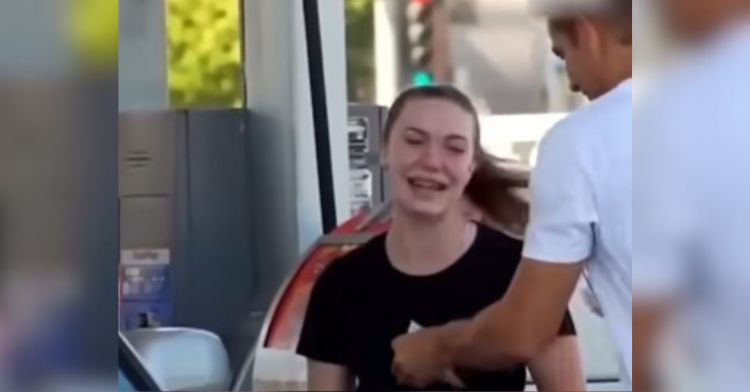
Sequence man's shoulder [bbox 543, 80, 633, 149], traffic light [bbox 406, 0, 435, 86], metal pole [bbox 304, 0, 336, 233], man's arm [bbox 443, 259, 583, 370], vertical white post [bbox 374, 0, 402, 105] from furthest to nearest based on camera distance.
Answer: traffic light [bbox 406, 0, 435, 86] < vertical white post [bbox 374, 0, 402, 105] < metal pole [bbox 304, 0, 336, 233] < man's arm [bbox 443, 259, 583, 370] < man's shoulder [bbox 543, 80, 633, 149]

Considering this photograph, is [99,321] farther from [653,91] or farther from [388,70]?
[388,70]

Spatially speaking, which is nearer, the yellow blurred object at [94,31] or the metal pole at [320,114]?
the yellow blurred object at [94,31]

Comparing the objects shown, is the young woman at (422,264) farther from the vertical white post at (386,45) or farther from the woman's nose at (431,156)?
the vertical white post at (386,45)

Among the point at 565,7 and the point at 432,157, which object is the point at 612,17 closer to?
the point at 565,7

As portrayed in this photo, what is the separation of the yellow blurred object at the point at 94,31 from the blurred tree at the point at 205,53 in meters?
2.34

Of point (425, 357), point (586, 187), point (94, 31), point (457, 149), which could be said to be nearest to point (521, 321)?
point (586, 187)

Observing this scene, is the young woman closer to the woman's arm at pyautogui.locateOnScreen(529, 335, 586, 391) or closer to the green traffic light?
the woman's arm at pyautogui.locateOnScreen(529, 335, 586, 391)

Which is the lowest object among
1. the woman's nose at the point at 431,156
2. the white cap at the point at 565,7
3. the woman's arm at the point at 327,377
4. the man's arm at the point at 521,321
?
the woman's arm at the point at 327,377

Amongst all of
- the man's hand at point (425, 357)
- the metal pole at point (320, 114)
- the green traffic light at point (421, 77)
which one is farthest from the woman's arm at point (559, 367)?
the green traffic light at point (421, 77)

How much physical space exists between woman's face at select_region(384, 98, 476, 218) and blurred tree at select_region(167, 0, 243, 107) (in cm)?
78

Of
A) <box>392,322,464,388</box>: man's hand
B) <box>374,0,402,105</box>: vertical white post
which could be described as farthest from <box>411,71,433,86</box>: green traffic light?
<box>392,322,464,388</box>: man's hand

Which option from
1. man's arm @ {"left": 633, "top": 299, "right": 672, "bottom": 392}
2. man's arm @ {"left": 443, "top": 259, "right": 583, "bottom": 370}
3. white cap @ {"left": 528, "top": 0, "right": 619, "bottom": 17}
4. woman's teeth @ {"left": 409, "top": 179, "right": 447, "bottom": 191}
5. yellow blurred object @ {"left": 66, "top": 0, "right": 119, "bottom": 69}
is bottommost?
man's arm @ {"left": 443, "top": 259, "right": 583, "bottom": 370}

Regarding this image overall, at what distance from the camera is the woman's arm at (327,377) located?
239 centimetres

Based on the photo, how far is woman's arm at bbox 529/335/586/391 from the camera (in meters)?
1.99
